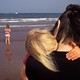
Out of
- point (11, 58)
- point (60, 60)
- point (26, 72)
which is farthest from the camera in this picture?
point (11, 58)

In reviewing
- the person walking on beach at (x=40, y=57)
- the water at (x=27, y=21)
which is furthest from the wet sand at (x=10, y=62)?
the water at (x=27, y=21)

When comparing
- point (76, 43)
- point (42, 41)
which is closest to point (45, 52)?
point (42, 41)

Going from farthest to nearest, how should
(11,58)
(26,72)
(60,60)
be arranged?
(11,58) → (26,72) → (60,60)

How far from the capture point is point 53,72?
208 cm

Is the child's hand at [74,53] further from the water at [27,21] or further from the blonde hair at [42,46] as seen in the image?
the water at [27,21]

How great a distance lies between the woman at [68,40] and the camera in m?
2.07

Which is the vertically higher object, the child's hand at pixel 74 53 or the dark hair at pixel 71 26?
the dark hair at pixel 71 26

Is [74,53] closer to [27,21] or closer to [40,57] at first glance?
[40,57]

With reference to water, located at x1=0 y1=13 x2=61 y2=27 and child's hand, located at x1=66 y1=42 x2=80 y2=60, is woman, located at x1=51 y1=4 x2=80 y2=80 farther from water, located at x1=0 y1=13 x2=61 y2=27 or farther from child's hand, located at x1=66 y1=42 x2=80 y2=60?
water, located at x1=0 y1=13 x2=61 y2=27

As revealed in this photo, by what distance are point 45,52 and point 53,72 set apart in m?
0.15

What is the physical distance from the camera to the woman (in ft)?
6.78

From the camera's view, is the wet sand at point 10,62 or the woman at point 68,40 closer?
the woman at point 68,40

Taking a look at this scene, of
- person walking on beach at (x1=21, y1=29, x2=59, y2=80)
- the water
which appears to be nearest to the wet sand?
person walking on beach at (x1=21, y1=29, x2=59, y2=80)

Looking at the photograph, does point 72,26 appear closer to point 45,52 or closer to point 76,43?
point 76,43
